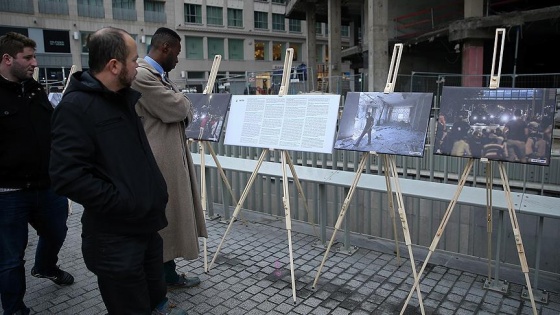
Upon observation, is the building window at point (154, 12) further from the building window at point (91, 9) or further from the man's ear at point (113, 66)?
the man's ear at point (113, 66)

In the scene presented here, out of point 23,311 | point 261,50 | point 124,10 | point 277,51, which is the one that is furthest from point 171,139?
point 277,51

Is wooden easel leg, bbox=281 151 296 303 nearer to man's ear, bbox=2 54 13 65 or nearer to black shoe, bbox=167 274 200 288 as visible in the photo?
black shoe, bbox=167 274 200 288

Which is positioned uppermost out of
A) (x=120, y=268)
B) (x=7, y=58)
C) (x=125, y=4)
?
(x=125, y=4)

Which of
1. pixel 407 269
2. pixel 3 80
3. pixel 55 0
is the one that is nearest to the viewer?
pixel 3 80

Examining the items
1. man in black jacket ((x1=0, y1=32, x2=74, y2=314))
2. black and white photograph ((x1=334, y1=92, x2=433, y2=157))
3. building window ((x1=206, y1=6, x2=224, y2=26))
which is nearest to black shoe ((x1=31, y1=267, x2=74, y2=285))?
man in black jacket ((x1=0, y1=32, x2=74, y2=314))

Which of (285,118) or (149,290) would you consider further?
(285,118)

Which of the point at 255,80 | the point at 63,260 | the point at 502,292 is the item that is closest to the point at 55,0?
the point at 255,80

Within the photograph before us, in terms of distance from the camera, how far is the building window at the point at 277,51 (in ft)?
166

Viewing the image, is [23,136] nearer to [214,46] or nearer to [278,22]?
[214,46]

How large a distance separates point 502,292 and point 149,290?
9.97ft

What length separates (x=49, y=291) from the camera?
3957 mm

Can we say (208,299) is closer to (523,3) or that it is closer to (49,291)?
(49,291)

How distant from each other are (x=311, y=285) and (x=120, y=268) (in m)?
2.13

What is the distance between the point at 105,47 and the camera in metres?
2.26
